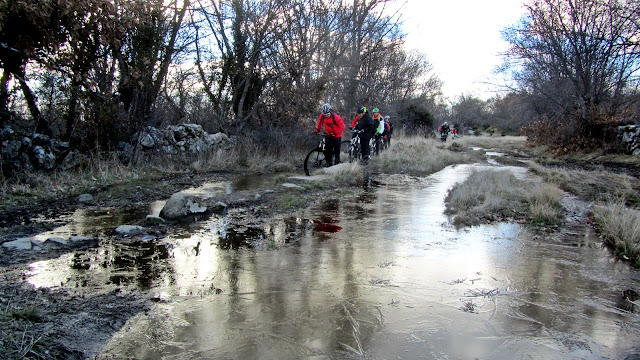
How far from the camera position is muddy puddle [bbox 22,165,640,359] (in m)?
3.00

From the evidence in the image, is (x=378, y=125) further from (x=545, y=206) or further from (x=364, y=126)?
(x=545, y=206)

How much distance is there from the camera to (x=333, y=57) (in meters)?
Result: 19.8

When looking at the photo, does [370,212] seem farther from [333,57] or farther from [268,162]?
[333,57]

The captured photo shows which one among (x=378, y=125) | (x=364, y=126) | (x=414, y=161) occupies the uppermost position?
(x=378, y=125)

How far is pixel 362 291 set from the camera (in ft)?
13.0

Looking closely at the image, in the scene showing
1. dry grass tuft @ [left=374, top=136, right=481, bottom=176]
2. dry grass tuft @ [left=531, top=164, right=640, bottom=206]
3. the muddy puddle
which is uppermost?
dry grass tuft @ [left=374, top=136, right=481, bottom=176]

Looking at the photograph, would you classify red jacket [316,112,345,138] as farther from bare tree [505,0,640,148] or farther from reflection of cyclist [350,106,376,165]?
bare tree [505,0,640,148]

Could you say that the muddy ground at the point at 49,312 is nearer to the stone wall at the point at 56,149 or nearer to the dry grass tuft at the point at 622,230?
the stone wall at the point at 56,149

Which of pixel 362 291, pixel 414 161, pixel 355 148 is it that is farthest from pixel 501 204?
pixel 414 161

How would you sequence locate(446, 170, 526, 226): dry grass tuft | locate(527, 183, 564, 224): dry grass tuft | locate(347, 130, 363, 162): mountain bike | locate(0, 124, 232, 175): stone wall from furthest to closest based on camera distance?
locate(347, 130, 363, 162): mountain bike
locate(0, 124, 232, 175): stone wall
locate(446, 170, 526, 226): dry grass tuft
locate(527, 183, 564, 224): dry grass tuft

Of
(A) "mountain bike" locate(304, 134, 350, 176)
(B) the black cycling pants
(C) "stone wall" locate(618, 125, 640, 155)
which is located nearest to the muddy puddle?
(B) the black cycling pants

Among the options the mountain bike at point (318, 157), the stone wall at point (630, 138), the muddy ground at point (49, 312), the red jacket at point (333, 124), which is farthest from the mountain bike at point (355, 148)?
the stone wall at point (630, 138)

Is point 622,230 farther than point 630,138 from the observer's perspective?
No

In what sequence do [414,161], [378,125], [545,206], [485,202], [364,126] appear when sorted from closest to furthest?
1. [545,206]
2. [485,202]
3. [364,126]
4. [414,161]
5. [378,125]
